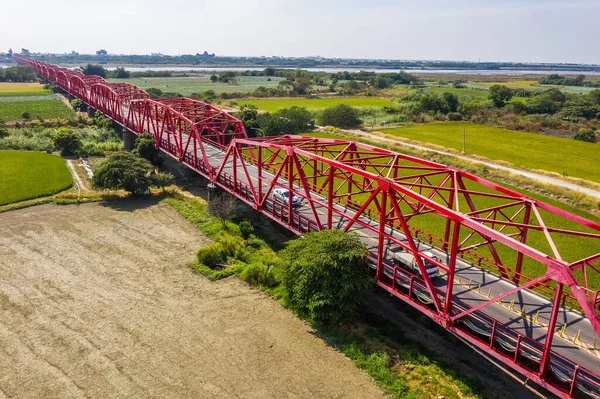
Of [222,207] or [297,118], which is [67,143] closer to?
[222,207]

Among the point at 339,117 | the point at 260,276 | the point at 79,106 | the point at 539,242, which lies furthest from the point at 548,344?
the point at 79,106

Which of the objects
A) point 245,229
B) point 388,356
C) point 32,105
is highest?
point 32,105

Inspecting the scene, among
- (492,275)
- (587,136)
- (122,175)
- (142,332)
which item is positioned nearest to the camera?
(142,332)

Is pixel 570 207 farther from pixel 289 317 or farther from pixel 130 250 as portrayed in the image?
pixel 130 250

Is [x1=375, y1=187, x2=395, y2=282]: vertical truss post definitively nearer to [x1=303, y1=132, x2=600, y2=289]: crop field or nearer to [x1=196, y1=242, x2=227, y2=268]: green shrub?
[x1=303, y1=132, x2=600, y2=289]: crop field

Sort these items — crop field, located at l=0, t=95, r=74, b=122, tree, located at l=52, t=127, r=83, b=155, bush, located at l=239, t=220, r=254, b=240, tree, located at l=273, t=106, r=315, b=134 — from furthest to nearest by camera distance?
1. crop field, located at l=0, t=95, r=74, b=122
2. tree, located at l=273, t=106, r=315, b=134
3. tree, located at l=52, t=127, r=83, b=155
4. bush, located at l=239, t=220, r=254, b=240

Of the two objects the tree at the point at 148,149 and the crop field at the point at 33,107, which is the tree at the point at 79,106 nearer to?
the crop field at the point at 33,107

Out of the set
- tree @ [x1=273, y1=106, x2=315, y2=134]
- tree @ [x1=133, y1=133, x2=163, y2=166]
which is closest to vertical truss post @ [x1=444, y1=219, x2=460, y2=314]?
tree @ [x1=133, y1=133, x2=163, y2=166]
